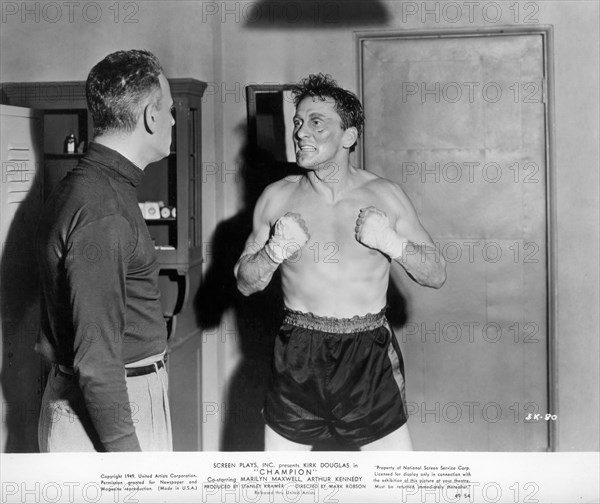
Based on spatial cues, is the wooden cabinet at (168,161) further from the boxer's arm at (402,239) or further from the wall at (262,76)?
the boxer's arm at (402,239)

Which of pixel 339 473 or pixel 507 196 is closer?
pixel 339 473

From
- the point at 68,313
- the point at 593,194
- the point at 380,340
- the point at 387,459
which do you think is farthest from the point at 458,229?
the point at 68,313

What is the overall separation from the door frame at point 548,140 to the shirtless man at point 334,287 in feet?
1.79

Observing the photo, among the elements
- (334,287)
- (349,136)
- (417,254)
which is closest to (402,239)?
(417,254)

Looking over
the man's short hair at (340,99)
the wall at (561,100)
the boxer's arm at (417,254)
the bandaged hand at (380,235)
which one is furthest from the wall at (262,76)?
the bandaged hand at (380,235)

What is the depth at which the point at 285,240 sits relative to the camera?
5.37 ft

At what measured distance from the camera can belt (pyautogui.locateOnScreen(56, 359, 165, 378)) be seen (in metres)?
1.31

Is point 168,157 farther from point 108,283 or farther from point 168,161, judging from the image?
point 108,283

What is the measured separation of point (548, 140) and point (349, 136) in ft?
2.52

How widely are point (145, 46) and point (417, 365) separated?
144 cm

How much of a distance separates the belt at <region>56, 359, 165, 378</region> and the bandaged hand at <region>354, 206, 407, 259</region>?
584 millimetres

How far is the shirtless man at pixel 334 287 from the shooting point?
65.4 inches

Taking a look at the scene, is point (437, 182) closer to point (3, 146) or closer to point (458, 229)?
point (458, 229)

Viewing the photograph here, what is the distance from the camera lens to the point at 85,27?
2.29 metres
